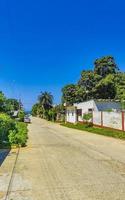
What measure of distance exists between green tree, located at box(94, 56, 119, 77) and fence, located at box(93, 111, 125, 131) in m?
19.1

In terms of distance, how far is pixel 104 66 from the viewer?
213 feet

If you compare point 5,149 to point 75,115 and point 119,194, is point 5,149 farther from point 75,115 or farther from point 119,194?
point 75,115

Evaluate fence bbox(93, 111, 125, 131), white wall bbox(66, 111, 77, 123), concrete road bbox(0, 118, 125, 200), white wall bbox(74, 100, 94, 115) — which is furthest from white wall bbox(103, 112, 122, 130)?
white wall bbox(66, 111, 77, 123)

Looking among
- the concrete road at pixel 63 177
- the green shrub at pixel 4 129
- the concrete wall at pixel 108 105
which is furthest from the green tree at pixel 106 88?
the concrete road at pixel 63 177

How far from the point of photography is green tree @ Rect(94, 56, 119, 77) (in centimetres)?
6481

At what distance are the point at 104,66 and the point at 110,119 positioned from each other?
27.8m

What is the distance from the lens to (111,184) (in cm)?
1001

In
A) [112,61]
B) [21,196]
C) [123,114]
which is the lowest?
[21,196]

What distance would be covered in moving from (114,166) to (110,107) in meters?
37.1

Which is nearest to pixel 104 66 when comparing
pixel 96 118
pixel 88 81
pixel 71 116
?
pixel 88 81

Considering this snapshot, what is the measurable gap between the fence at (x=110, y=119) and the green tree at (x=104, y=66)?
1906cm

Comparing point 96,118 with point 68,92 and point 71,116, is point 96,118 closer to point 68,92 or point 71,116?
point 71,116

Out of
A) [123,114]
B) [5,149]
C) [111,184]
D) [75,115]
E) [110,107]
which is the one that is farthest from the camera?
[75,115]

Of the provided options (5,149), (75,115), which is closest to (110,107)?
(75,115)
